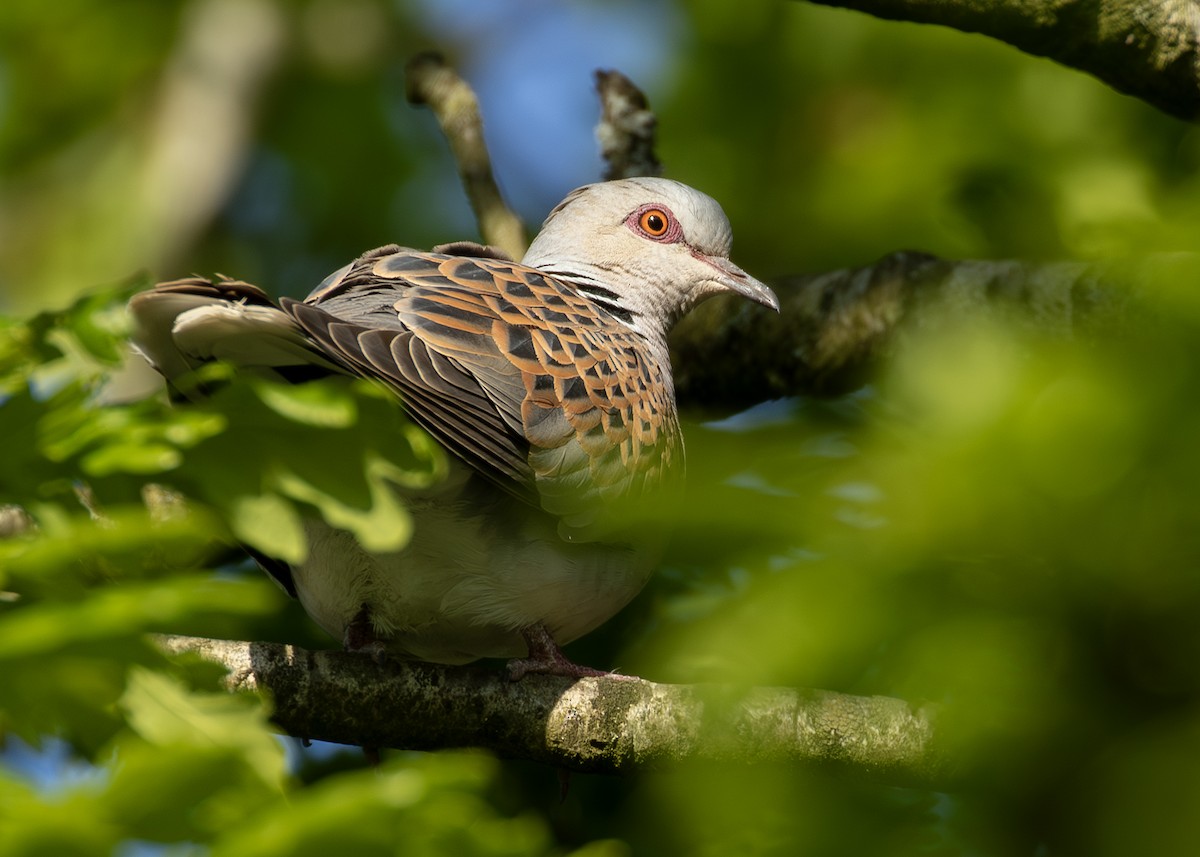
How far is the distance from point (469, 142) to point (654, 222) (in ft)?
2.81

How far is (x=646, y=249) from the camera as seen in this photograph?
4.27 metres

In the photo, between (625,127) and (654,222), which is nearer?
(654,222)

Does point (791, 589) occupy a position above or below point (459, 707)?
above

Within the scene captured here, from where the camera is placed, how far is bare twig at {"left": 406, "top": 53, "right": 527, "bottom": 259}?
4828mm

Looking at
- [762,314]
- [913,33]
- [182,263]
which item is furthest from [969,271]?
[182,263]

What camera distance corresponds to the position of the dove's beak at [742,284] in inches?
154

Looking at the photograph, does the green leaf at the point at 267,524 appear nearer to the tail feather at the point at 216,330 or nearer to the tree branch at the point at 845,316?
the tail feather at the point at 216,330

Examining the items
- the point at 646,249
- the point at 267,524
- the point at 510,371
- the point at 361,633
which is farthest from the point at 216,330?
the point at 646,249

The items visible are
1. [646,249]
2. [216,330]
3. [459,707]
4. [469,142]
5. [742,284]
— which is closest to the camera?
[216,330]

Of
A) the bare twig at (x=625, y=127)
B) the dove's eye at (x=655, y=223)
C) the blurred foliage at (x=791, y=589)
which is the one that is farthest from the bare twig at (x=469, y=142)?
the blurred foliage at (x=791, y=589)

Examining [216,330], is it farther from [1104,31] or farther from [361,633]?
[1104,31]

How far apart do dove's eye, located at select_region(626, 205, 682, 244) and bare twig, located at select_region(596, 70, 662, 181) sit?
1.54ft

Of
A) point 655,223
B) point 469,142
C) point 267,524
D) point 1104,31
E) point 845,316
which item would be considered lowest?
point 845,316

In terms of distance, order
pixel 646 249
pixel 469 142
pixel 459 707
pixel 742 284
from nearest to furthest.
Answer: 1. pixel 459 707
2. pixel 742 284
3. pixel 646 249
4. pixel 469 142
